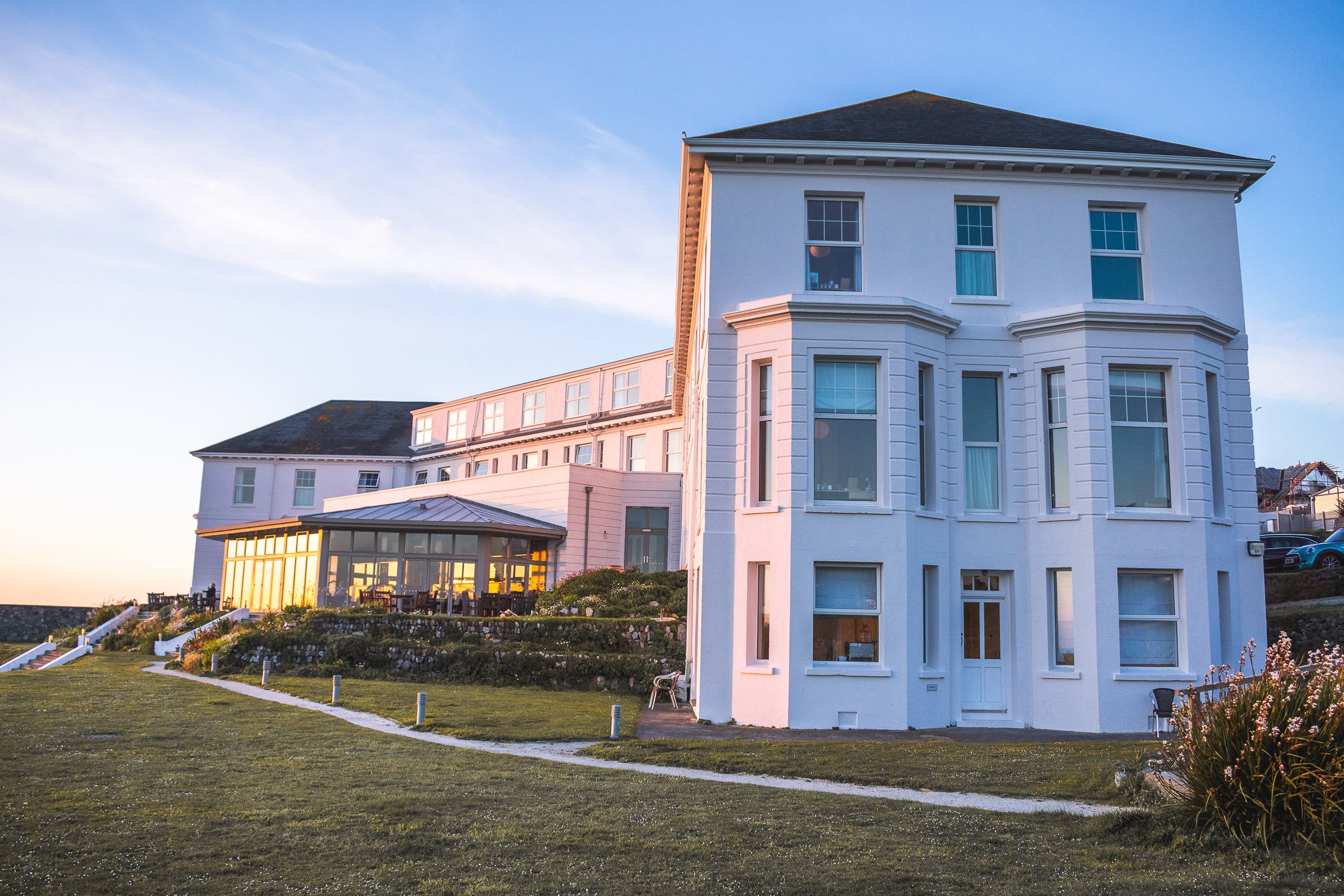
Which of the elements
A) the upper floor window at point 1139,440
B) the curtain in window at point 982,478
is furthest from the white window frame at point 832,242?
the upper floor window at point 1139,440

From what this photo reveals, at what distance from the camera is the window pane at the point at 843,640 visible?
53.7ft

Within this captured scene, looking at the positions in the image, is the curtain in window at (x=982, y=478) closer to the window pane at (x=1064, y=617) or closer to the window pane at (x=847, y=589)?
the window pane at (x=1064, y=617)

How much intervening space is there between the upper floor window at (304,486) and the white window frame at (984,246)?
38154 mm

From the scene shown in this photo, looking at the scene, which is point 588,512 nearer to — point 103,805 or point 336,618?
point 336,618

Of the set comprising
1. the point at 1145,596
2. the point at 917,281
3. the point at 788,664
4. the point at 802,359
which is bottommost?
the point at 788,664

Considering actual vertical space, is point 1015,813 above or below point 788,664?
below

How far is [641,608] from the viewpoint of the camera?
27031mm

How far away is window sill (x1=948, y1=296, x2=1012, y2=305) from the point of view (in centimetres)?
1811

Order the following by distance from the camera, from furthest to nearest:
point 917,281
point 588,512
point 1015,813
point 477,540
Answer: point 588,512, point 477,540, point 917,281, point 1015,813

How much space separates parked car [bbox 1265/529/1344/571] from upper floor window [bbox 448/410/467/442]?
32963 mm

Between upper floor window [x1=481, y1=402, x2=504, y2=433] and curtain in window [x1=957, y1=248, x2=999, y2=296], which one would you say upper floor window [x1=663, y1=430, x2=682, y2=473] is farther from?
curtain in window [x1=957, y1=248, x2=999, y2=296]

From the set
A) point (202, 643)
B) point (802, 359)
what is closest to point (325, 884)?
point (802, 359)

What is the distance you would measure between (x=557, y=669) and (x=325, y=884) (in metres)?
15.4

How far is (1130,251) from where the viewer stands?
18.5 m
